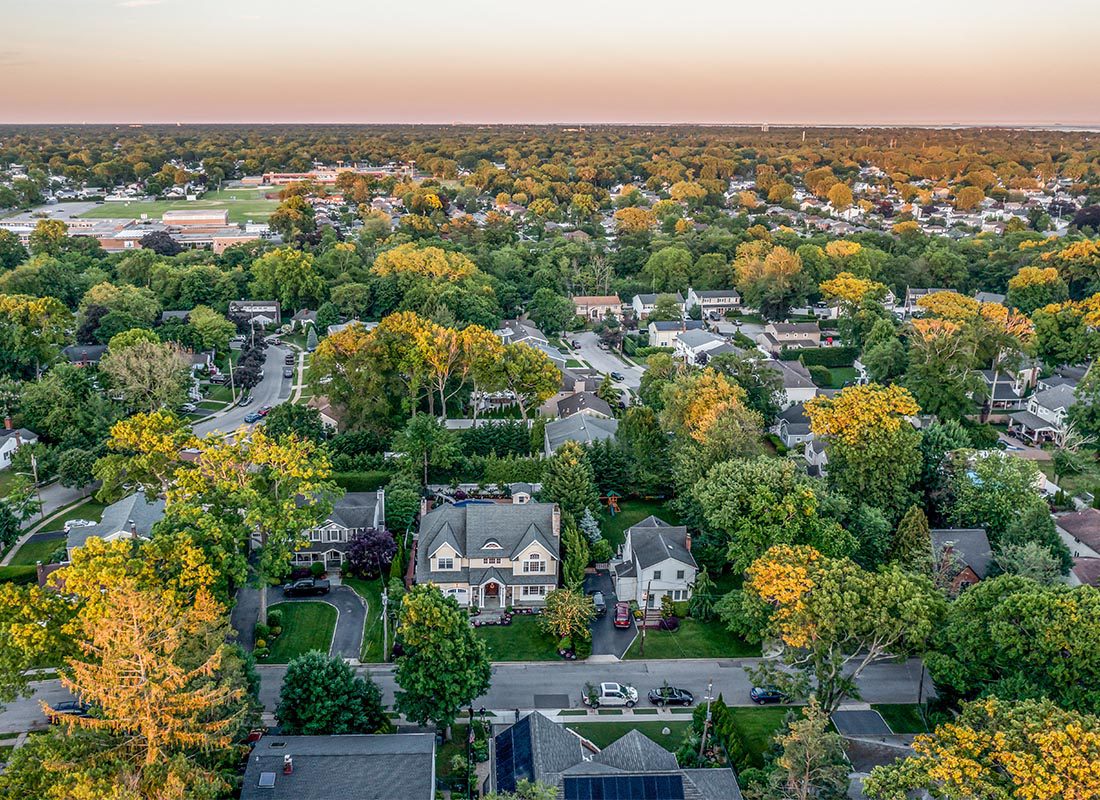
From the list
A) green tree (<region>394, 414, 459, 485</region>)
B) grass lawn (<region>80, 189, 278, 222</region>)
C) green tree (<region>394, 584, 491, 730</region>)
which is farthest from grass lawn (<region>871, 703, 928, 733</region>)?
grass lawn (<region>80, 189, 278, 222</region>)

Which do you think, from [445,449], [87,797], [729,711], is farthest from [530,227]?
[87,797]

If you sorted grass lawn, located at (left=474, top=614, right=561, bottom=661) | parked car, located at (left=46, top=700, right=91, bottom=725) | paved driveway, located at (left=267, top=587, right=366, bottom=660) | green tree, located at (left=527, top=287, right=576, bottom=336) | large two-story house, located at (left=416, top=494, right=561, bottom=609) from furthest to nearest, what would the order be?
1. green tree, located at (left=527, top=287, right=576, bottom=336)
2. large two-story house, located at (left=416, top=494, right=561, bottom=609)
3. paved driveway, located at (left=267, top=587, right=366, bottom=660)
4. grass lawn, located at (left=474, top=614, right=561, bottom=661)
5. parked car, located at (left=46, top=700, right=91, bottom=725)

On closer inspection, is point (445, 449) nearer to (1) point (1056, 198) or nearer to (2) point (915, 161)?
(1) point (1056, 198)

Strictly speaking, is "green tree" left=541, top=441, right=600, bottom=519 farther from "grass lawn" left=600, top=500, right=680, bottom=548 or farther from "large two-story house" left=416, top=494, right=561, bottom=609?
"large two-story house" left=416, top=494, right=561, bottom=609

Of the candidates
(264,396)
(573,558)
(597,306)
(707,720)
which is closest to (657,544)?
(573,558)

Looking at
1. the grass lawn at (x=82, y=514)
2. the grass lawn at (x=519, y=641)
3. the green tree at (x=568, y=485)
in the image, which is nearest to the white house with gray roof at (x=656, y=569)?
the green tree at (x=568, y=485)

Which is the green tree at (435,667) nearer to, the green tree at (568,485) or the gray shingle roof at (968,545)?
the green tree at (568,485)

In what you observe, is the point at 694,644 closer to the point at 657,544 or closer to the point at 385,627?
the point at 657,544
